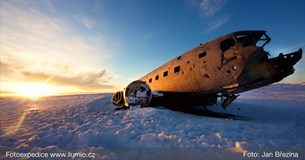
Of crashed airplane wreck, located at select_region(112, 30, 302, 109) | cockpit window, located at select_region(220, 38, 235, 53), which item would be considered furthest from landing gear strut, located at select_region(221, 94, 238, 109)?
cockpit window, located at select_region(220, 38, 235, 53)

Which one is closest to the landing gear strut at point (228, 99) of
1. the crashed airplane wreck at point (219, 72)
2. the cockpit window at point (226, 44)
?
the crashed airplane wreck at point (219, 72)

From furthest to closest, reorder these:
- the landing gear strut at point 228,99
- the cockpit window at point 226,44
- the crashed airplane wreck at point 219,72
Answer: the landing gear strut at point 228,99 < the cockpit window at point 226,44 < the crashed airplane wreck at point 219,72

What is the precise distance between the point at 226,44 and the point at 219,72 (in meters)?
1.77

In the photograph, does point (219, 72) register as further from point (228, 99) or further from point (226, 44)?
point (228, 99)

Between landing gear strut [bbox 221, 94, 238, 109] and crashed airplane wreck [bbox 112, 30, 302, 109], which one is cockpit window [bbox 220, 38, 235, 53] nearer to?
crashed airplane wreck [bbox 112, 30, 302, 109]

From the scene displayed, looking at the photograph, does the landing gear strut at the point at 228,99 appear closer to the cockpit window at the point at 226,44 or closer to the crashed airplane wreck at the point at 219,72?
the crashed airplane wreck at the point at 219,72

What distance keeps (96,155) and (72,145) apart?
5.13ft

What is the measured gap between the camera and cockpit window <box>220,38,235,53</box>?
9477 mm

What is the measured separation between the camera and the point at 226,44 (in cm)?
962

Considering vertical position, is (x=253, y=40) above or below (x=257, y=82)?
above

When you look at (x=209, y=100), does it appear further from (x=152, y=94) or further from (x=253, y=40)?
(x=253, y=40)

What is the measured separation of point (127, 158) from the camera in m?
4.21

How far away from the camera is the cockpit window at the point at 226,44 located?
948cm

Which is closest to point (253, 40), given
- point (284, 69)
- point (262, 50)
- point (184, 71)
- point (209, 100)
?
point (262, 50)
